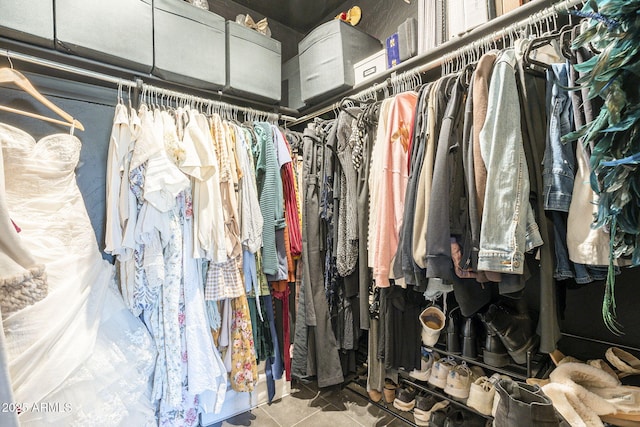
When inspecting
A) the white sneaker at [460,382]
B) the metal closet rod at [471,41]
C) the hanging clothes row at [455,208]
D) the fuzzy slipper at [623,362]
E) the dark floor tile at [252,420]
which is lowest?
the dark floor tile at [252,420]

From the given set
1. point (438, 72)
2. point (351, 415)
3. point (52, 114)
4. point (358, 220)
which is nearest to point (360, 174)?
point (358, 220)

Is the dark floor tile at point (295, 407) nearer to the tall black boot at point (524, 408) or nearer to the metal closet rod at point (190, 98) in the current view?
the tall black boot at point (524, 408)

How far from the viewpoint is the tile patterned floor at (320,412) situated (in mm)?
1568

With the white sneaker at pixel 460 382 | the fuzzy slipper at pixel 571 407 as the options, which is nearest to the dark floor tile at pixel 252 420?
the white sneaker at pixel 460 382

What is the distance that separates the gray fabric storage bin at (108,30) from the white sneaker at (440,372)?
208 centimetres

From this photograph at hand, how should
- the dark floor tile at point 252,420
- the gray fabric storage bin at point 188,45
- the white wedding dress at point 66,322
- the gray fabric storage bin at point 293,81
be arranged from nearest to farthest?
the white wedding dress at point 66,322
the gray fabric storage bin at point 188,45
the dark floor tile at point 252,420
the gray fabric storage bin at point 293,81

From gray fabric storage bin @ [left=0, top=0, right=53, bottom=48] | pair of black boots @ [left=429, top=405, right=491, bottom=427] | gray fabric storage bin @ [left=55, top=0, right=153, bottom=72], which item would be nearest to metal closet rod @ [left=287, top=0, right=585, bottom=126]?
gray fabric storage bin @ [left=55, top=0, right=153, bottom=72]

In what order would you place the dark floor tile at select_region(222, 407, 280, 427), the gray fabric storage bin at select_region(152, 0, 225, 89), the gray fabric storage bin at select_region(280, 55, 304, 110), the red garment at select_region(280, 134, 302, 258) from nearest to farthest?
the gray fabric storage bin at select_region(152, 0, 225, 89)
the dark floor tile at select_region(222, 407, 280, 427)
the red garment at select_region(280, 134, 302, 258)
the gray fabric storage bin at select_region(280, 55, 304, 110)

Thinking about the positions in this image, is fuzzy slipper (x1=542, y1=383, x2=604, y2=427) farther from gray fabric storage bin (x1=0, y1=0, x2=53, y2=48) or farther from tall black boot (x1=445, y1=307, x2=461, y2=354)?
gray fabric storage bin (x1=0, y1=0, x2=53, y2=48)

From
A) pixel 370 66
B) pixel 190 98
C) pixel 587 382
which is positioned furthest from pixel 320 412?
Result: pixel 370 66

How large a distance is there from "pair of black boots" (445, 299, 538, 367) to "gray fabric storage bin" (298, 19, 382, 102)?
4.74ft

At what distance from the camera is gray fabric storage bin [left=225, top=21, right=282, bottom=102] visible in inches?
68.4

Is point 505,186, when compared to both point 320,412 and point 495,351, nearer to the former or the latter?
point 495,351

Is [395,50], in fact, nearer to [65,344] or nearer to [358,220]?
[358,220]
